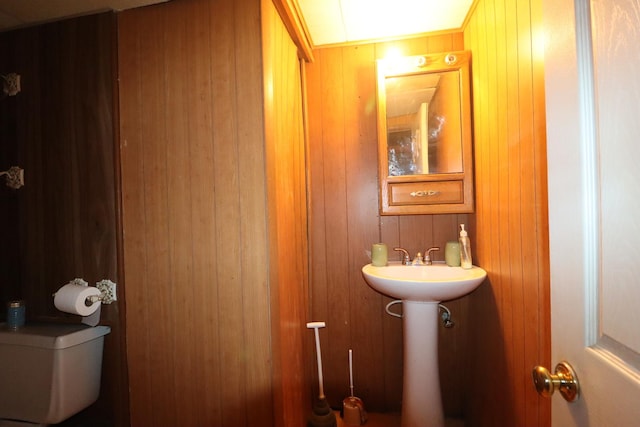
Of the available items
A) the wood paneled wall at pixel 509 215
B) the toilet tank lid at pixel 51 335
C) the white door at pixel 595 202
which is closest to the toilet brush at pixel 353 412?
the wood paneled wall at pixel 509 215

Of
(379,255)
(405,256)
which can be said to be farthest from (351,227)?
(405,256)

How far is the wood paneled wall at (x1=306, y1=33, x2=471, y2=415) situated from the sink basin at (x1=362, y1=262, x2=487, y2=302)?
0.65 ft

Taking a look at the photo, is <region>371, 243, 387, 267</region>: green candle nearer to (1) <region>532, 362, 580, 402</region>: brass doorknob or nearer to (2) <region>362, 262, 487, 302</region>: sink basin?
(2) <region>362, 262, 487, 302</region>: sink basin

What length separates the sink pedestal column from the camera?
1.21 m

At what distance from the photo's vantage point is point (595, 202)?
405 mm

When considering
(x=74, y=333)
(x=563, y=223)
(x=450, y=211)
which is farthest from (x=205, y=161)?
(x=450, y=211)

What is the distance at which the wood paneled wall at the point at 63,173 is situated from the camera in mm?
1145

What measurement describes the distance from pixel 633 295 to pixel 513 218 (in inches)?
27.7

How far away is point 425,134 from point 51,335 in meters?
1.97

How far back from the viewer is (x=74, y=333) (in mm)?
1078

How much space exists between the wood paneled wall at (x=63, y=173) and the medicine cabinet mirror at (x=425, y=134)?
1332mm

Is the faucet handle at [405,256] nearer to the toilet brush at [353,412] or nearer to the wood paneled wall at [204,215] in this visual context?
the wood paneled wall at [204,215]

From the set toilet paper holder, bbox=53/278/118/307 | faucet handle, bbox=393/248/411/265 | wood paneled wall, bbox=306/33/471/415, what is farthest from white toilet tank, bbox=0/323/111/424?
faucet handle, bbox=393/248/411/265

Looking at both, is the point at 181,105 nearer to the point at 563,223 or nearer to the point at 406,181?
the point at 406,181
